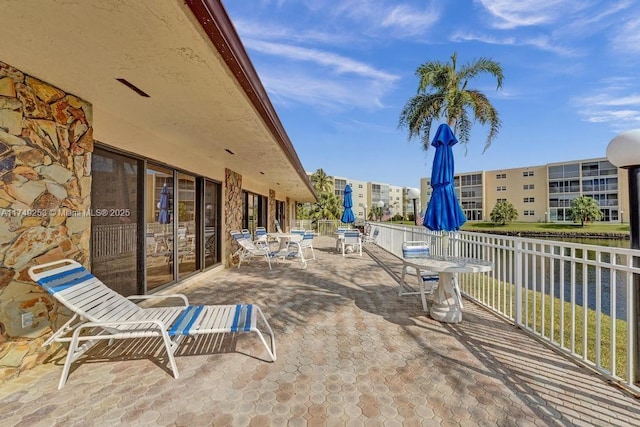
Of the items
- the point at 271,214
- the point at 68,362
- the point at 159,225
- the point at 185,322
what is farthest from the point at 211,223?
the point at 271,214

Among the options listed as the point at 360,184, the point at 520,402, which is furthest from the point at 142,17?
the point at 360,184

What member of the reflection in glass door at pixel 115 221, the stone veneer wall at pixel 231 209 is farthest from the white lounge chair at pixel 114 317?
the stone veneer wall at pixel 231 209

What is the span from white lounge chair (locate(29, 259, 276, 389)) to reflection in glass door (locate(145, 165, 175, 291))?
170 centimetres

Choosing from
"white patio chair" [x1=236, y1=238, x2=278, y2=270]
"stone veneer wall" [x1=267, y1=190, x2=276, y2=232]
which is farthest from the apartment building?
"white patio chair" [x1=236, y1=238, x2=278, y2=270]

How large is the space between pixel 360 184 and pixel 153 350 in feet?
210

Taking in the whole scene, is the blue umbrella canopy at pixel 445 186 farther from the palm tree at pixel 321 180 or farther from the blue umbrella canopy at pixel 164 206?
the palm tree at pixel 321 180

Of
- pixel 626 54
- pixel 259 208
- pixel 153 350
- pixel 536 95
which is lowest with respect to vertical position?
pixel 153 350

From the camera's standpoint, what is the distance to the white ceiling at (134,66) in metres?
1.74

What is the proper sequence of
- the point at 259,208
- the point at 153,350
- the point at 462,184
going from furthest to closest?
the point at 462,184 < the point at 259,208 < the point at 153,350

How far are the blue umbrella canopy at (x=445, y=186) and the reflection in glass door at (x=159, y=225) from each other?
4314 mm

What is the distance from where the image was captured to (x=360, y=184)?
65.7 metres

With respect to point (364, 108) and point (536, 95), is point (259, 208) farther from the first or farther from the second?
point (536, 95)

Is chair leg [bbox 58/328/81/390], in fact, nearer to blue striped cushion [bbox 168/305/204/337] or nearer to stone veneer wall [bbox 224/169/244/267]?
blue striped cushion [bbox 168/305/204/337]

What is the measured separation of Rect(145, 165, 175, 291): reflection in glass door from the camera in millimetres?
4641
